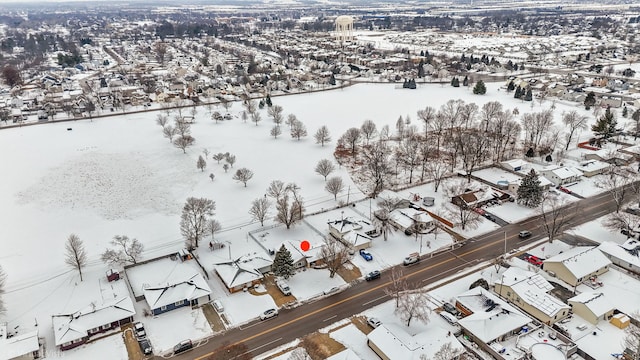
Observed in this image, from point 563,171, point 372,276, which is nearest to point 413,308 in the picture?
point 372,276

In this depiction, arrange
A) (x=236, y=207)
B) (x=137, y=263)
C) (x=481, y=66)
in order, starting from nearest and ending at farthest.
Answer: (x=137, y=263), (x=236, y=207), (x=481, y=66)

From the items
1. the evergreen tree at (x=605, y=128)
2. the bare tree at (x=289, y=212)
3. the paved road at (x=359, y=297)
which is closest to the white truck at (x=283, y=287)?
the paved road at (x=359, y=297)

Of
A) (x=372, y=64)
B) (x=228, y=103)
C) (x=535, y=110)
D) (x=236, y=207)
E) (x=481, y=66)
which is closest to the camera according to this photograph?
(x=236, y=207)

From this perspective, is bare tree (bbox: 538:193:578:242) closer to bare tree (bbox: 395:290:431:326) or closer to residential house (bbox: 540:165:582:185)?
residential house (bbox: 540:165:582:185)

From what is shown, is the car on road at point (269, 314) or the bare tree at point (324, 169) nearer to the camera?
the car on road at point (269, 314)

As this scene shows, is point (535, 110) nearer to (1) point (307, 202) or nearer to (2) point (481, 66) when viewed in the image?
(2) point (481, 66)

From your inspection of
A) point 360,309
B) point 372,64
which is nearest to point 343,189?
point 360,309

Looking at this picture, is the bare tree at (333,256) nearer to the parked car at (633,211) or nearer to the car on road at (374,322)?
the car on road at (374,322)
